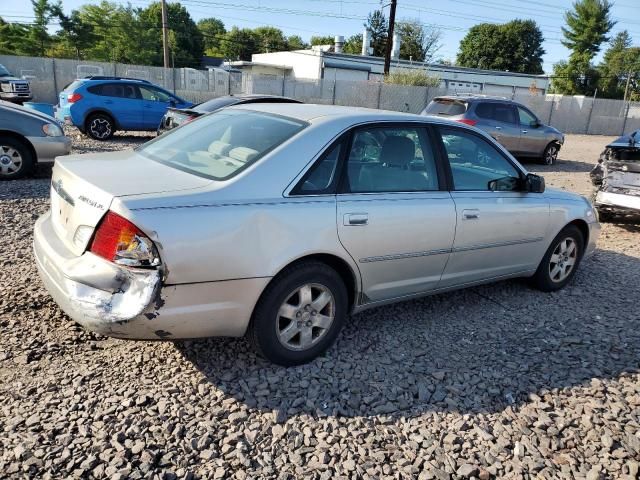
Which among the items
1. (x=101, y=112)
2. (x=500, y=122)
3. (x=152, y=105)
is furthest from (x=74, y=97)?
(x=500, y=122)

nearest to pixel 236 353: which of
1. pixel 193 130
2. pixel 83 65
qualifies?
pixel 193 130

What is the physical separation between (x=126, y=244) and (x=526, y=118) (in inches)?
523

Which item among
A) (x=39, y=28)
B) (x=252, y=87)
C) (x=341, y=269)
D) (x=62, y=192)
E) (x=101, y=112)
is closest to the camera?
(x=62, y=192)

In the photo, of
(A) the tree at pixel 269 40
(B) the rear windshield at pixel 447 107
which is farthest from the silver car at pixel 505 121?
(A) the tree at pixel 269 40

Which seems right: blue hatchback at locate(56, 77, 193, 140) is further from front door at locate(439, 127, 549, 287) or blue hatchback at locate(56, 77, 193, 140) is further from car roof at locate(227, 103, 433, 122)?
front door at locate(439, 127, 549, 287)

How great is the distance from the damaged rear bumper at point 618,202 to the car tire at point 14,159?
8425mm

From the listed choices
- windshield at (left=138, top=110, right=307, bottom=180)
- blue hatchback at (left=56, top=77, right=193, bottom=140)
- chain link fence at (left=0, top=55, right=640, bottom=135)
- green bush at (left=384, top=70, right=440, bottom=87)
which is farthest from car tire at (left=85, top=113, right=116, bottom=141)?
green bush at (left=384, top=70, right=440, bottom=87)

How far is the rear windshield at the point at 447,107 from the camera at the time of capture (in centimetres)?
1247

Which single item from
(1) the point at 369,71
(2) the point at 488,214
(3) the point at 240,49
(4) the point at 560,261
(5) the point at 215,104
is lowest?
(4) the point at 560,261

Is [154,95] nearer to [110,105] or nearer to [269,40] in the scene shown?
[110,105]

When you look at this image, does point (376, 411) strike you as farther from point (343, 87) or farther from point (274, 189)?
point (343, 87)

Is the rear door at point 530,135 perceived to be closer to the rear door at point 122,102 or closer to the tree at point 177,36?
the rear door at point 122,102

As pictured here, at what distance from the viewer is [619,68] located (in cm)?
6838

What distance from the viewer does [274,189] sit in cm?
301
